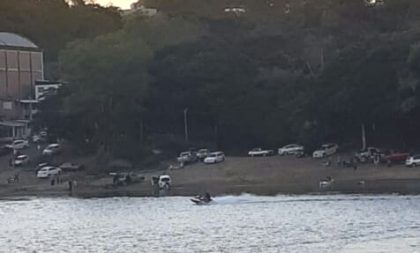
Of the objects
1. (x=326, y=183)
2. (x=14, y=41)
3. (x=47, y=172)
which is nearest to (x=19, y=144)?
(x=47, y=172)

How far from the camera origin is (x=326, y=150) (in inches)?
3492

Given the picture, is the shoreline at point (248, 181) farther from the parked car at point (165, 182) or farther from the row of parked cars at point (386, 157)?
the row of parked cars at point (386, 157)

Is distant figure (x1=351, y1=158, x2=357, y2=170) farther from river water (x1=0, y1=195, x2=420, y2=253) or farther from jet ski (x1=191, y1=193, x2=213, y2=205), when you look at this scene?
jet ski (x1=191, y1=193, x2=213, y2=205)

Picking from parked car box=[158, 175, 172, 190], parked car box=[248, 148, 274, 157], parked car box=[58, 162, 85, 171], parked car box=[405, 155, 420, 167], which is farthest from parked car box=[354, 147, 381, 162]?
parked car box=[58, 162, 85, 171]

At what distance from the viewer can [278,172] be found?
3425 inches

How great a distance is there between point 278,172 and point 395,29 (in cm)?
1894

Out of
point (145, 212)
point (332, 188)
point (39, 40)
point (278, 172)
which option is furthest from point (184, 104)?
point (39, 40)

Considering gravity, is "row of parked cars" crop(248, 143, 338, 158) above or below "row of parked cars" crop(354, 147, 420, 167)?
above

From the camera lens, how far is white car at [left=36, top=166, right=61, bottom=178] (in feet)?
314

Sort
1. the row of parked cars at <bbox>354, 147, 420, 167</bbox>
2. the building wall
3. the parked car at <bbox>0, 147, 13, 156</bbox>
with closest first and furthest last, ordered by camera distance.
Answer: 1. the row of parked cars at <bbox>354, 147, 420, 167</bbox>
2. the parked car at <bbox>0, 147, 13, 156</bbox>
3. the building wall

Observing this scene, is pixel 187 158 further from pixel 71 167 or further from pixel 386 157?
pixel 386 157

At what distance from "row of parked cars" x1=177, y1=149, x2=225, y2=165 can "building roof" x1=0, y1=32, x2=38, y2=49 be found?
33808 mm

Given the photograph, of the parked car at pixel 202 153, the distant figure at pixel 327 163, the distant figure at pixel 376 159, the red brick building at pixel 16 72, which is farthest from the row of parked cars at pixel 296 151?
the red brick building at pixel 16 72

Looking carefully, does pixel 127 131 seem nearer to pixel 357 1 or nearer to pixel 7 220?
pixel 357 1
